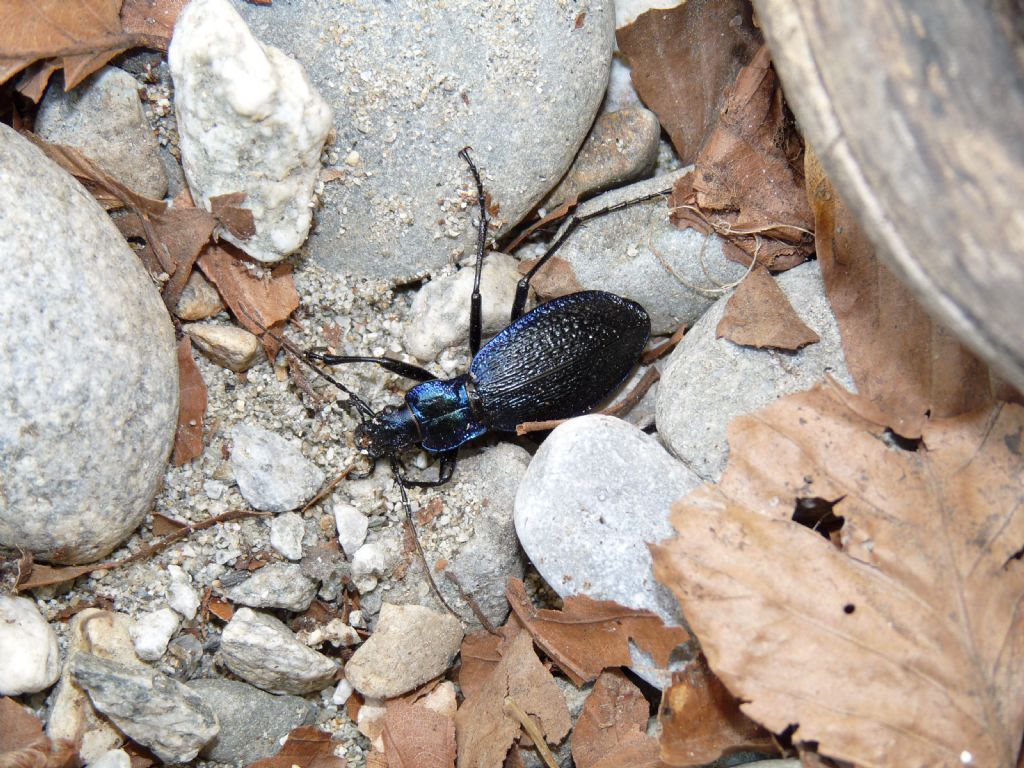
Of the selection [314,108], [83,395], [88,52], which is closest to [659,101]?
[314,108]

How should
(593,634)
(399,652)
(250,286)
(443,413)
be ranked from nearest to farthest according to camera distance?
1. (593,634)
2. (399,652)
3. (250,286)
4. (443,413)

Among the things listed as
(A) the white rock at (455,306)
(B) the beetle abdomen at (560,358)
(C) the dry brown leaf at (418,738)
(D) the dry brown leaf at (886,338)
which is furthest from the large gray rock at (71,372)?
(D) the dry brown leaf at (886,338)

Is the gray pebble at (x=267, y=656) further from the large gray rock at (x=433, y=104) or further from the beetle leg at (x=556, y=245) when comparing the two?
the beetle leg at (x=556, y=245)

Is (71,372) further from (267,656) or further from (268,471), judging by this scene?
(267,656)

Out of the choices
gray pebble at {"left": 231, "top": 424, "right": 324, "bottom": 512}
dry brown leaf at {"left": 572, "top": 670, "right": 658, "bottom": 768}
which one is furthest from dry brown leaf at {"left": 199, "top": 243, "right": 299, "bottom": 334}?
dry brown leaf at {"left": 572, "top": 670, "right": 658, "bottom": 768}

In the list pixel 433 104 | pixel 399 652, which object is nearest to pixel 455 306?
pixel 433 104

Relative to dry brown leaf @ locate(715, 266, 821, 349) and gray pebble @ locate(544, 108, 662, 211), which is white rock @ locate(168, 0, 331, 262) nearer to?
gray pebble @ locate(544, 108, 662, 211)
